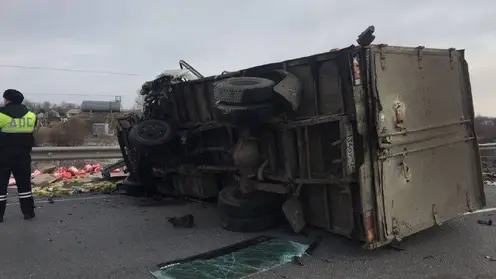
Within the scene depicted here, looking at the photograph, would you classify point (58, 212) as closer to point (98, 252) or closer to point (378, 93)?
point (98, 252)

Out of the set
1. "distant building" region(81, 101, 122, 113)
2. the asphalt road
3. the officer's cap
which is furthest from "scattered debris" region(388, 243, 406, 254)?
"distant building" region(81, 101, 122, 113)

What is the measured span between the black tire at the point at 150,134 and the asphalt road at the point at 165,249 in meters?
1.01

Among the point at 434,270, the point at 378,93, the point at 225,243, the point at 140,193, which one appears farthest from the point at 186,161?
the point at 434,270

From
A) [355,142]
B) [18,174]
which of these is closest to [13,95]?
[18,174]

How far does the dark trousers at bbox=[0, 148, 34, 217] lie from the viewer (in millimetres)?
5801

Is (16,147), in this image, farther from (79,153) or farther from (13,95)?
(79,153)

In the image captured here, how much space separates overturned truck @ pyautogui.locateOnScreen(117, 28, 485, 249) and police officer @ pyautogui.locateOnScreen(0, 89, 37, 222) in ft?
9.13

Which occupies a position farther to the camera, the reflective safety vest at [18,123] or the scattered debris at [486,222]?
the reflective safety vest at [18,123]

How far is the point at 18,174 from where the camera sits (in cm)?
588

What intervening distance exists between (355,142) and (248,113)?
3.66 feet

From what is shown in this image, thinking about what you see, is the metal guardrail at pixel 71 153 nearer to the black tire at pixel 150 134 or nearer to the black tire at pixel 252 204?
the black tire at pixel 150 134

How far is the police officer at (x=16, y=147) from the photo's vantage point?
5.79 metres

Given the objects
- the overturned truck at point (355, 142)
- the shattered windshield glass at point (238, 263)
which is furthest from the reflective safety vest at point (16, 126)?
the shattered windshield glass at point (238, 263)

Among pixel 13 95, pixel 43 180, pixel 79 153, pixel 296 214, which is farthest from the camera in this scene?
pixel 79 153
